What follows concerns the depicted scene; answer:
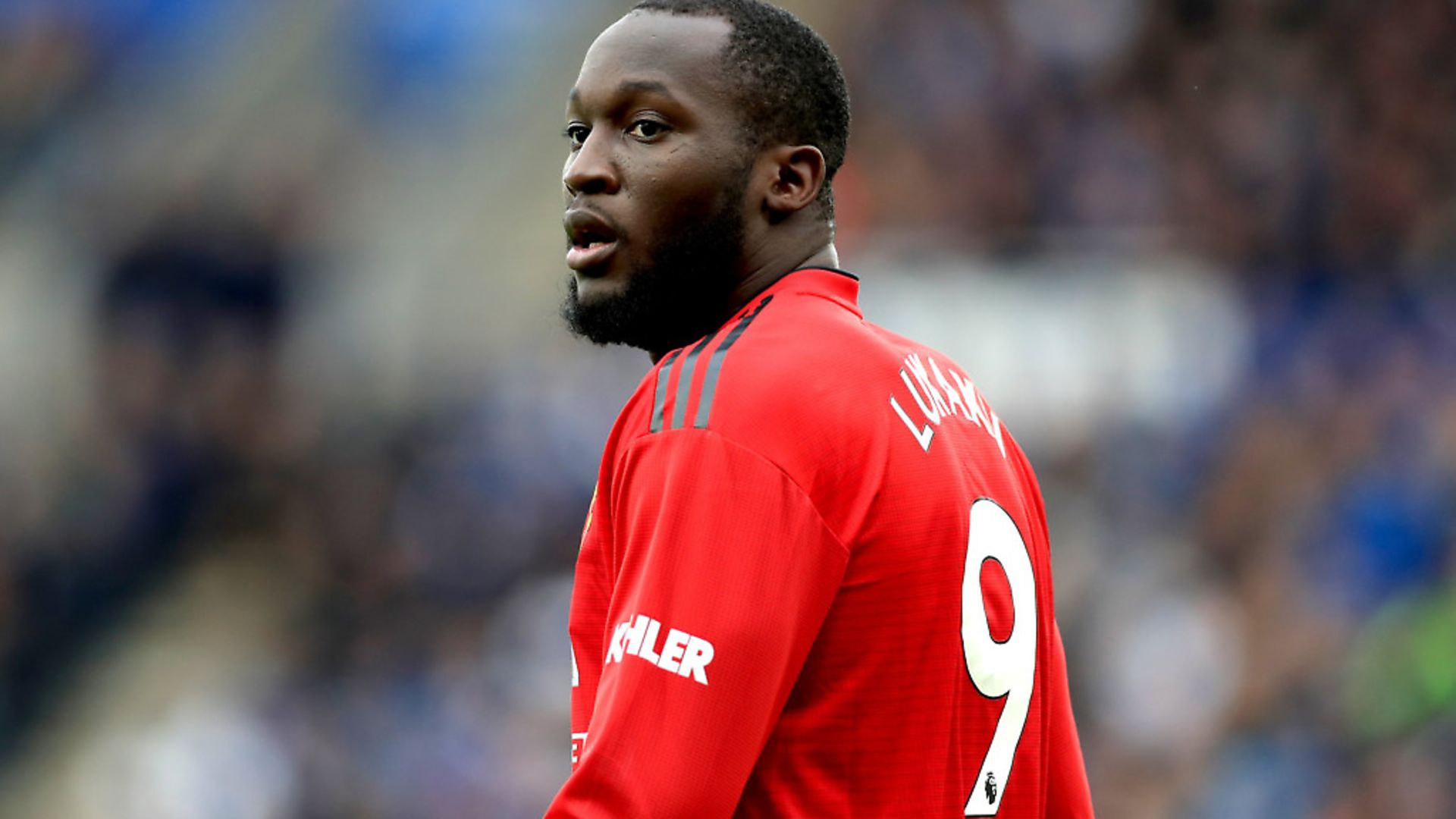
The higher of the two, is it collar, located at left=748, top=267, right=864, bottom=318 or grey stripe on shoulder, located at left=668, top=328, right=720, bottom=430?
collar, located at left=748, top=267, right=864, bottom=318

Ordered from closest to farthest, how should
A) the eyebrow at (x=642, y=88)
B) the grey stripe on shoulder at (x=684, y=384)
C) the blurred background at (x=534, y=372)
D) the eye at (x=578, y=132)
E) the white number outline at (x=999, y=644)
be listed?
the grey stripe on shoulder at (x=684, y=384) → the white number outline at (x=999, y=644) → the eyebrow at (x=642, y=88) → the eye at (x=578, y=132) → the blurred background at (x=534, y=372)

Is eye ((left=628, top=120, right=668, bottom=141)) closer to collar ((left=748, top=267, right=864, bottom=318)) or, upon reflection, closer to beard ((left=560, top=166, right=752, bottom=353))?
beard ((left=560, top=166, right=752, bottom=353))

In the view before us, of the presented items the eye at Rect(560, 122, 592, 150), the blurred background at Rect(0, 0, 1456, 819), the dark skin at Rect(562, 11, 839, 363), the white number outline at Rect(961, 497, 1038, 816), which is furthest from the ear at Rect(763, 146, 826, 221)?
the blurred background at Rect(0, 0, 1456, 819)

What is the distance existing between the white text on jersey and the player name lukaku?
43 centimetres

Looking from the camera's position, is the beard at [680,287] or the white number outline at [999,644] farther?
the beard at [680,287]

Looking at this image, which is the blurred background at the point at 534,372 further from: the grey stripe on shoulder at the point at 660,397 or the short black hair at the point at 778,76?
the grey stripe on shoulder at the point at 660,397

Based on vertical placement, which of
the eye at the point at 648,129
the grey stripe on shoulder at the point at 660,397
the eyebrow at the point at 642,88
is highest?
the eyebrow at the point at 642,88

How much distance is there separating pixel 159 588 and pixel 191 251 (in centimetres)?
194

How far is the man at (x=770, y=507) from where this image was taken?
204cm

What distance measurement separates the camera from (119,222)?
1049 centimetres

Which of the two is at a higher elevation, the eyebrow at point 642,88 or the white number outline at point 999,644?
the eyebrow at point 642,88

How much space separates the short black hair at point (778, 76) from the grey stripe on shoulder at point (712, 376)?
0.34m

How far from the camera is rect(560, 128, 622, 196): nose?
2471mm

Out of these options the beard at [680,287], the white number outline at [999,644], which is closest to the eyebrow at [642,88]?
the beard at [680,287]
